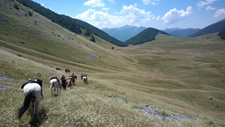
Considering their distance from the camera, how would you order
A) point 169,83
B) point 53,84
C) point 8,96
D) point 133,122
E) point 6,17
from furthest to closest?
point 6,17, point 169,83, point 53,84, point 8,96, point 133,122

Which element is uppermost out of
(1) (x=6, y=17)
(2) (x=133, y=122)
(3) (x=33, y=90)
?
(1) (x=6, y=17)

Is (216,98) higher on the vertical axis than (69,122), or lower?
lower

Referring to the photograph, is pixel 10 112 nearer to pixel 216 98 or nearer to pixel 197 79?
pixel 216 98

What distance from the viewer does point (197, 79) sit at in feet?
232

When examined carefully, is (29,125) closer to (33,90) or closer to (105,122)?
(33,90)

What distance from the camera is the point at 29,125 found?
28.7 ft

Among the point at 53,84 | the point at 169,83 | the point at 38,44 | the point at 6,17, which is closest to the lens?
the point at 53,84

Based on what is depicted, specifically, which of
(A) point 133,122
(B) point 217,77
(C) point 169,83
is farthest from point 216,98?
(A) point 133,122

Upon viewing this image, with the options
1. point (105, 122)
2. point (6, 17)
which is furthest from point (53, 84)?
point (6, 17)

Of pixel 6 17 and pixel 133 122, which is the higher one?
pixel 6 17

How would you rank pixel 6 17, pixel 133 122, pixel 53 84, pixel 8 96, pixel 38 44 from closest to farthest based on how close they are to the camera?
pixel 133 122
pixel 8 96
pixel 53 84
pixel 38 44
pixel 6 17

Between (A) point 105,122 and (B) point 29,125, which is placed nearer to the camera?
(B) point 29,125

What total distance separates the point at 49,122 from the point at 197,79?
8068 centimetres

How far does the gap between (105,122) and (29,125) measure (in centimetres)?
529
